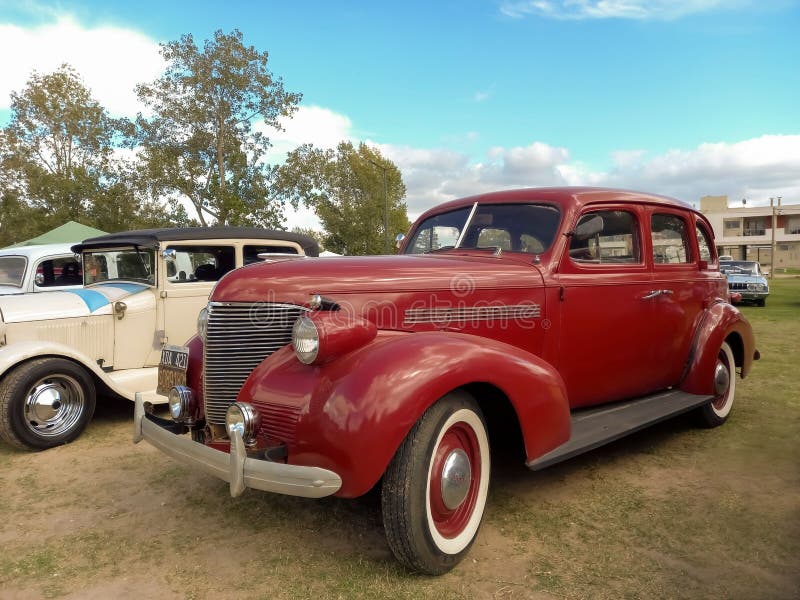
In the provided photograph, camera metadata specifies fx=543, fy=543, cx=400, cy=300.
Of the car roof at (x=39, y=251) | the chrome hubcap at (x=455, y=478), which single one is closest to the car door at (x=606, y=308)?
the chrome hubcap at (x=455, y=478)

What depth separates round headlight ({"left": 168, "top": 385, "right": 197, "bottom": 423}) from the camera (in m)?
2.96

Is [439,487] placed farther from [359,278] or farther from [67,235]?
[67,235]

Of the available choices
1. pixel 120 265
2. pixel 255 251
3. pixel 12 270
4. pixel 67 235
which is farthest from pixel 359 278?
pixel 67 235

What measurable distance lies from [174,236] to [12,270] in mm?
4159

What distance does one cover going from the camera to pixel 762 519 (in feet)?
9.62

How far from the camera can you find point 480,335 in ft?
10.0

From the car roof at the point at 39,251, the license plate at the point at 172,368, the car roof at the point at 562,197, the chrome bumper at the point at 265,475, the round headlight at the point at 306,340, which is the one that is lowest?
the chrome bumper at the point at 265,475

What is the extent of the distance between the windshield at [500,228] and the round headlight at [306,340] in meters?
1.60

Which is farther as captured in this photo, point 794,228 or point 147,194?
point 794,228

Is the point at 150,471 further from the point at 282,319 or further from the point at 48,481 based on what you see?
the point at 282,319

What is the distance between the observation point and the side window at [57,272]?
7695 mm

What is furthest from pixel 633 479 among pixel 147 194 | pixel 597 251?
pixel 147 194

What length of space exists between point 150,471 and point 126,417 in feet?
5.64

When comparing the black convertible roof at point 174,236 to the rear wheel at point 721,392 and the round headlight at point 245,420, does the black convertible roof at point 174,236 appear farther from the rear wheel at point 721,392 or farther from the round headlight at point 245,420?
the rear wheel at point 721,392
